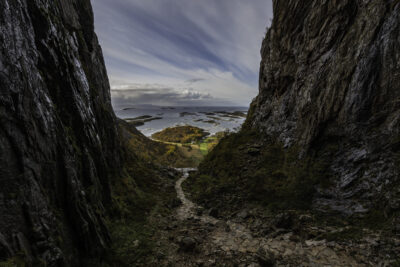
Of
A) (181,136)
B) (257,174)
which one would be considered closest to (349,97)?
(257,174)

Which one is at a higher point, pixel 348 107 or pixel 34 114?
pixel 348 107

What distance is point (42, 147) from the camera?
27.2 ft

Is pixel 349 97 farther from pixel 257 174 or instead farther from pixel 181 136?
pixel 181 136

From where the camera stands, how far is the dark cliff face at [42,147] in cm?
665

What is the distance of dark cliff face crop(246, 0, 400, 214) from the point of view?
10922 mm

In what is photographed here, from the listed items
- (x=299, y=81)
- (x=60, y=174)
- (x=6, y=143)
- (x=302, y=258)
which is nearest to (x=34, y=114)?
(x=6, y=143)

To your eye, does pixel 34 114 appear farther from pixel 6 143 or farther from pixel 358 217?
pixel 358 217

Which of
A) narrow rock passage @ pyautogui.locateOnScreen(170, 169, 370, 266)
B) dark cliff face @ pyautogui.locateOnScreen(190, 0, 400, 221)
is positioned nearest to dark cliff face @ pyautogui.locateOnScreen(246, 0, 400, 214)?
dark cliff face @ pyautogui.locateOnScreen(190, 0, 400, 221)

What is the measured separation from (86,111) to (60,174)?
6.65 meters

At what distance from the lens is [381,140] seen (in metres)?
11.2

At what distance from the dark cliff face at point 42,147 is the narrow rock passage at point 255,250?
22.1ft

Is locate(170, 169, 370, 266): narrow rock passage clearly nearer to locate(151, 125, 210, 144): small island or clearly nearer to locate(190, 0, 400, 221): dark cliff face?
locate(190, 0, 400, 221): dark cliff face

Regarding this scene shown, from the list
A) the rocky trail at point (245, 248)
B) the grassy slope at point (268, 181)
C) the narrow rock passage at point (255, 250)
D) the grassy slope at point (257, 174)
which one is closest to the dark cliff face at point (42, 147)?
the rocky trail at point (245, 248)

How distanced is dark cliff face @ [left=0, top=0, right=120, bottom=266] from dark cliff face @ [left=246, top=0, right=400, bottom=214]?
15.8 metres
